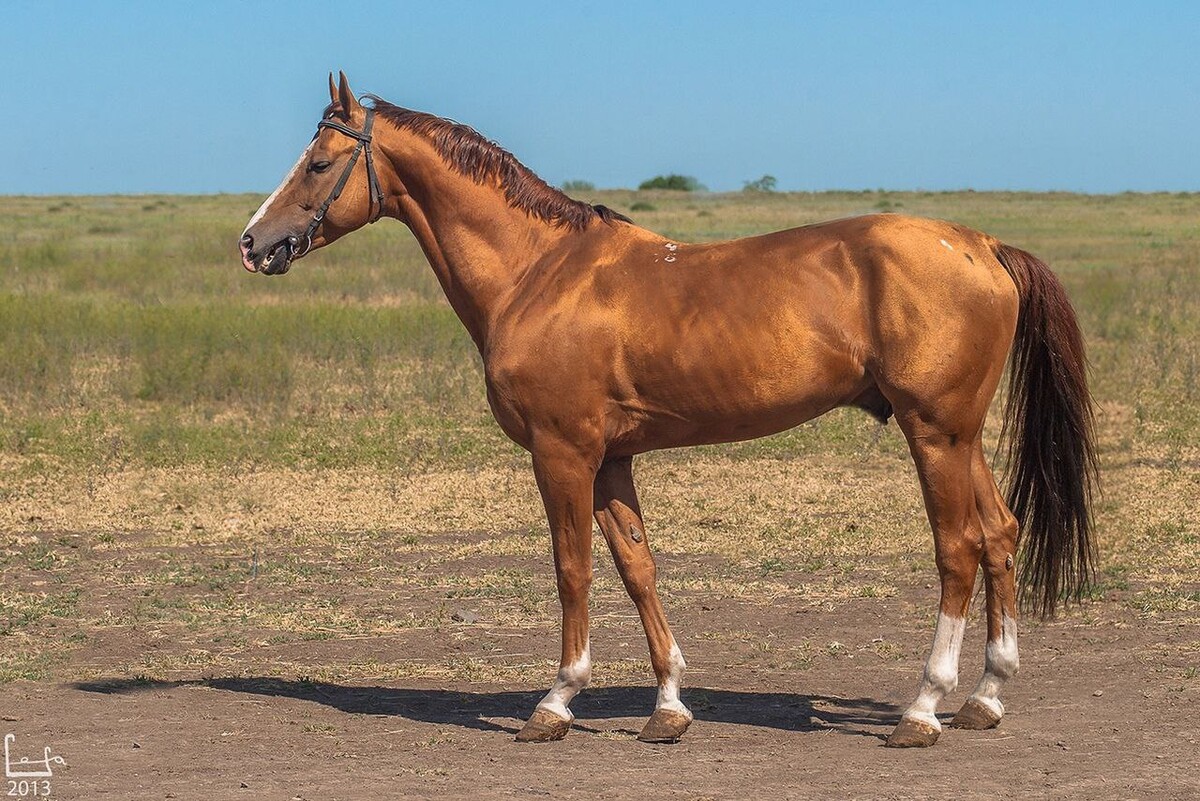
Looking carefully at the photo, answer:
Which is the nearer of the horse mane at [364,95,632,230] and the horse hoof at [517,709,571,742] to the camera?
the horse hoof at [517,709,571,742]

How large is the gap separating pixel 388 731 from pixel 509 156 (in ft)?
7.58

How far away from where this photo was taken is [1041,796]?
4.69 meters

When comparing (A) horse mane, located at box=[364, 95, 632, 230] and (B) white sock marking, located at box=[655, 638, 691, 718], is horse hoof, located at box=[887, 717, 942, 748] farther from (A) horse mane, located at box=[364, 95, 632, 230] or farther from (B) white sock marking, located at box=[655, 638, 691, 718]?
(A) horse mane, located at box=[364, 95, 632, 230]

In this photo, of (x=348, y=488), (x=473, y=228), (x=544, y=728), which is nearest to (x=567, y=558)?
(x=544, y=728)

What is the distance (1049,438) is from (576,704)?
7.26 ft

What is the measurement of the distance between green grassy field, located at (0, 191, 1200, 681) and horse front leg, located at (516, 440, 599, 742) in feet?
3.92

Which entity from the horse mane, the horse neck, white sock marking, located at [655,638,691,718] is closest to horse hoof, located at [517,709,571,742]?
white sock marking, located at [655,638,691,718]

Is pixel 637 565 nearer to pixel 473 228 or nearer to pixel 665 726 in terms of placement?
pixel 665 726

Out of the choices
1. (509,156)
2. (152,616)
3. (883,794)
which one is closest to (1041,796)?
(883,794)

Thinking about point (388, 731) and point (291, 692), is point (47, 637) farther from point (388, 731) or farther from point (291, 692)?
point (388, 731)

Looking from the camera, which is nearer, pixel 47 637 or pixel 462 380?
pixel 47 637

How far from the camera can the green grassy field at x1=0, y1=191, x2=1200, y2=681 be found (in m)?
7.86

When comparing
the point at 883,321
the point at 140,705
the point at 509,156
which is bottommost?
the point at 140,705

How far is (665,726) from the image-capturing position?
18.1 ft
